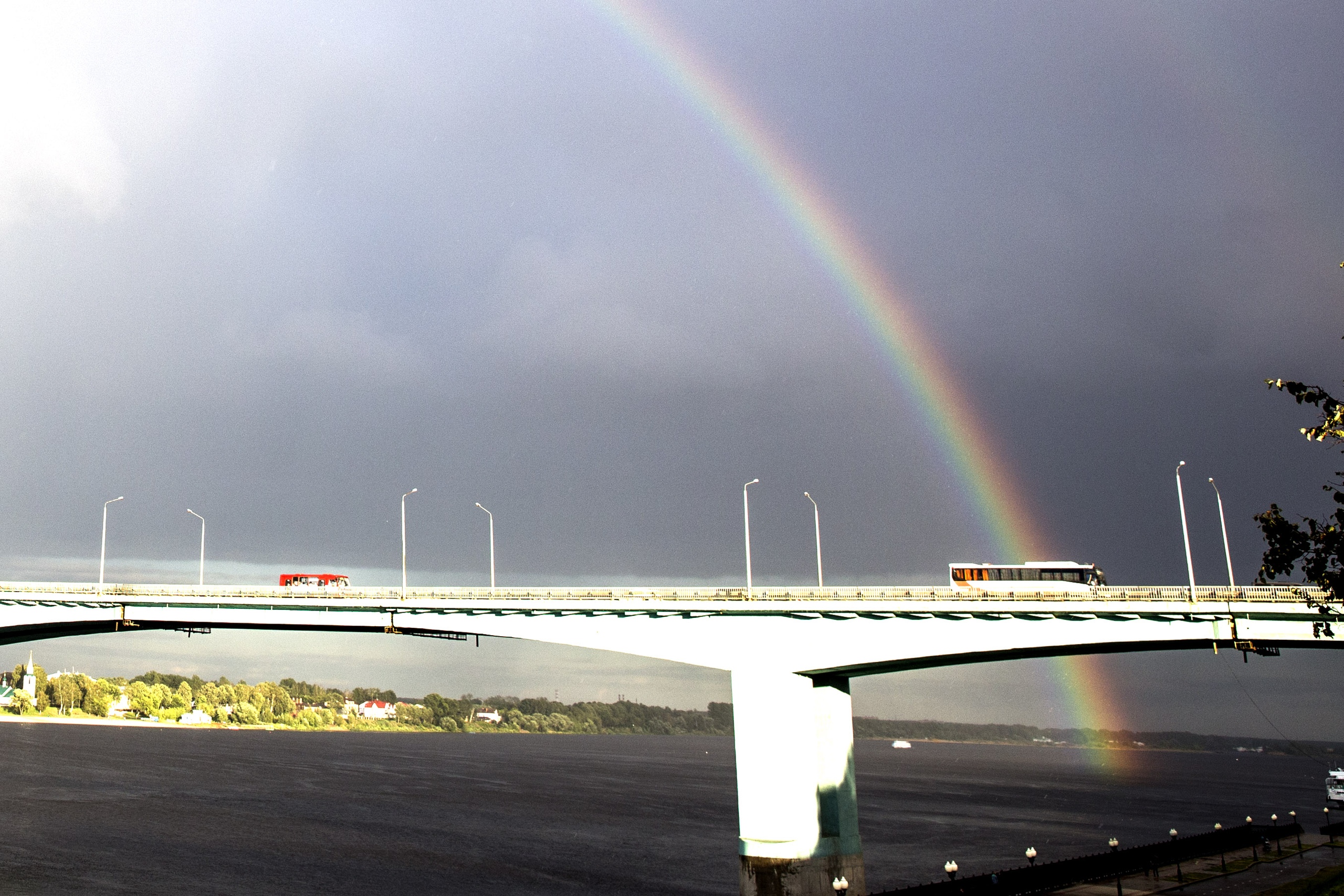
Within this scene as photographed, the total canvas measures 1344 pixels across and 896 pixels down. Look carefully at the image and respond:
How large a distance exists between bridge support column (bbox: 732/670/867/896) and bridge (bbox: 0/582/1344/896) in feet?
0.22

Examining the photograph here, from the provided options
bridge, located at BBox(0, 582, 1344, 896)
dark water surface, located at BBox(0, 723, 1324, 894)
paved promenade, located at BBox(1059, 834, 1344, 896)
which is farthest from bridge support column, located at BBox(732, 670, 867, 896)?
dark water surface, located at BBox(0, 723, 1324, 894)

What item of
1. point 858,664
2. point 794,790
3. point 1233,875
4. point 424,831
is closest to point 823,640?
point 858,664

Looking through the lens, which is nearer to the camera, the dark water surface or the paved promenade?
the paved promenade

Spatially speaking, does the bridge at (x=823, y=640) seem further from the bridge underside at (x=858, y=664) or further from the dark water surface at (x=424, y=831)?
the dark water surface at (x=424, y=831)

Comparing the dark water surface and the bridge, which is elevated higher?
the bridge

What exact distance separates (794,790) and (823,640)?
797 cm

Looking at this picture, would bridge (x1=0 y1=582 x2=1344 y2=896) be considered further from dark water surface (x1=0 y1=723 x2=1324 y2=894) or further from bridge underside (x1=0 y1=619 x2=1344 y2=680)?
dark water surface (x1=0 y1=723 x2=1324 y2=894)

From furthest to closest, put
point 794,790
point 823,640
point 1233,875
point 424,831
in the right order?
point 424,831, point 1233,875, point 823,640, point 794,790

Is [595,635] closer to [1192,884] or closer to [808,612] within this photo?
[808,612]

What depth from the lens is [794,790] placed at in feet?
179

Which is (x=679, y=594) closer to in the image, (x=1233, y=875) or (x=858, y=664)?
(x=858, y=664)

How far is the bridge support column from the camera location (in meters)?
54.2

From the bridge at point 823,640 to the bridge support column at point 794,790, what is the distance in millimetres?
67

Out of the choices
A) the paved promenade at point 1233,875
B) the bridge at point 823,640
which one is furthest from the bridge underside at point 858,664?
the paved promenade at point 1233,875
